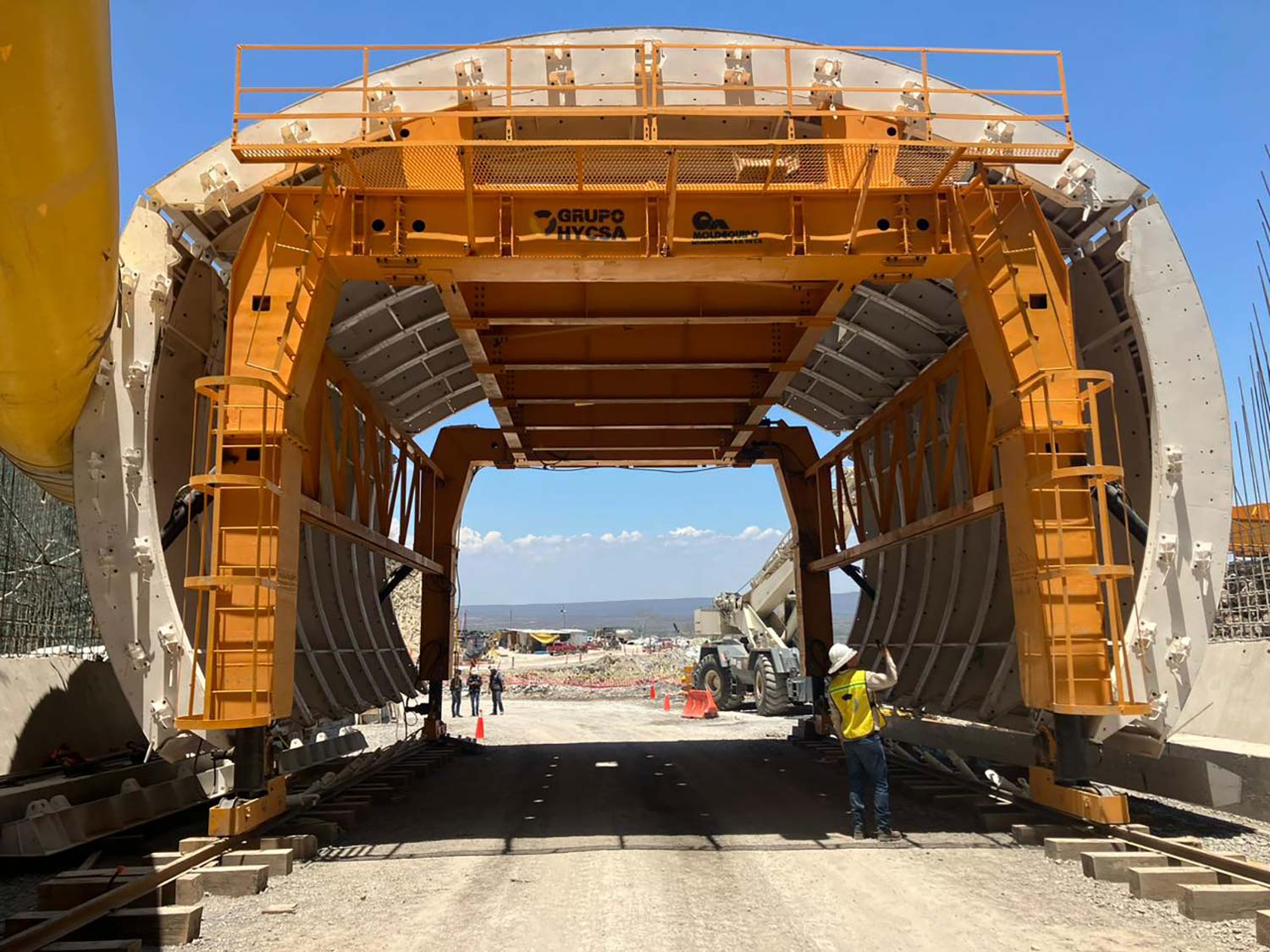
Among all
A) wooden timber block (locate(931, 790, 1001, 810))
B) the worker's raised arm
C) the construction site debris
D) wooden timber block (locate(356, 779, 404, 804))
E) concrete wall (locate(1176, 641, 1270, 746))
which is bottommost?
the construction site debris

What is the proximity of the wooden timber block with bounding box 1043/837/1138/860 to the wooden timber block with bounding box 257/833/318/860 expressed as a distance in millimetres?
5604

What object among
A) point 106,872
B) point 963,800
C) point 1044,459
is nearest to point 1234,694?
point 963,800

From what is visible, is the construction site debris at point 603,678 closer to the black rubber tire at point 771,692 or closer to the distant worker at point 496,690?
the distant worker at point 496,690

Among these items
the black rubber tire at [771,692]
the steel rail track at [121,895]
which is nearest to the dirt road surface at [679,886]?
the steel rail track at [121,895]

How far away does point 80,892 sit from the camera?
599 cm

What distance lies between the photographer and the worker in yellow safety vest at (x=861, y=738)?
7.92m

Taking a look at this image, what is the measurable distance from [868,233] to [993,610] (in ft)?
18.8

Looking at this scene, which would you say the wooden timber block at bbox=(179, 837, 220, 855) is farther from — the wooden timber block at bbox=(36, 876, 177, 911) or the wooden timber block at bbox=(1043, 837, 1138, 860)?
the wooden timber block at bbox=(1043, 837, 1138, 860)

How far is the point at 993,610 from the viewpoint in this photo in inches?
476

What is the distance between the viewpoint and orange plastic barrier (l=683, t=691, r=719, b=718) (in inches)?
968

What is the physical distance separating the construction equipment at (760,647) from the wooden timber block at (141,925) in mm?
19070

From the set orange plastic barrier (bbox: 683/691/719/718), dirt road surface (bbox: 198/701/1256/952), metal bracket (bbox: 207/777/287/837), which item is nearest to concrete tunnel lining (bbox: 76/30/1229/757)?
metal bracket (bbox: 207/777/287/837)

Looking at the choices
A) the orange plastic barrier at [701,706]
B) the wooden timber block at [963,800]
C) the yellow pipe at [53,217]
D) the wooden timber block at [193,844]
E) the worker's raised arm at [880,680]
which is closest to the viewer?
the yellow pipe at [53,217]

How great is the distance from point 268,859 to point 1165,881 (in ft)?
20.0
